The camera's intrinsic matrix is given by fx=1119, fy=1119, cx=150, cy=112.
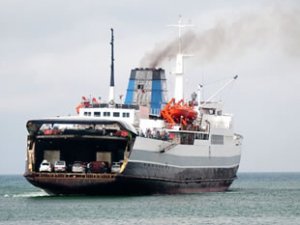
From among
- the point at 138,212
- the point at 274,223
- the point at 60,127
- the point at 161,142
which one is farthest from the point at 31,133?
the point at 274,223

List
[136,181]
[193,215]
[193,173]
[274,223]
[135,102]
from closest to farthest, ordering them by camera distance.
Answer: [274,223], [193,215], [136,181], [193,173], [135,102]

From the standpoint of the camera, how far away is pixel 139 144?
77500 millimetres


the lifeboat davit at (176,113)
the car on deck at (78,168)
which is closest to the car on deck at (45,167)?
the car on deck at (78,168)

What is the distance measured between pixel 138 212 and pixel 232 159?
35496mm

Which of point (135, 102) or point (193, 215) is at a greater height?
point (135, 102)

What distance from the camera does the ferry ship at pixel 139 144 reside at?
253 ft

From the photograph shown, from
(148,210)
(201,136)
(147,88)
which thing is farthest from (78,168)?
(147,88)

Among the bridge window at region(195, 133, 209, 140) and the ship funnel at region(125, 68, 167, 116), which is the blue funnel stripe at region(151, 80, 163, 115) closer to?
the ship funnel at region(125, 68, 167, 116)

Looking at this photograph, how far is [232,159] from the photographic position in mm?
101438

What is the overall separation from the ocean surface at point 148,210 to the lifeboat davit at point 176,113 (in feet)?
25.7

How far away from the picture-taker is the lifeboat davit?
89500 millimetres

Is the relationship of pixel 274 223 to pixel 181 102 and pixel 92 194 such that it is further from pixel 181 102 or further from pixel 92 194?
pixel 181 102

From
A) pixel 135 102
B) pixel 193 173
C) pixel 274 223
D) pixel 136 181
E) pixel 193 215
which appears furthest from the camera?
pixel 135 102

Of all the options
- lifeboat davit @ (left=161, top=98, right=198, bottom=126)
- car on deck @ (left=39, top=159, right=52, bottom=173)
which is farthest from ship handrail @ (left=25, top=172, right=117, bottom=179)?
lifeboat davit @ (left=161, top=98, right=198, bottom=126)
